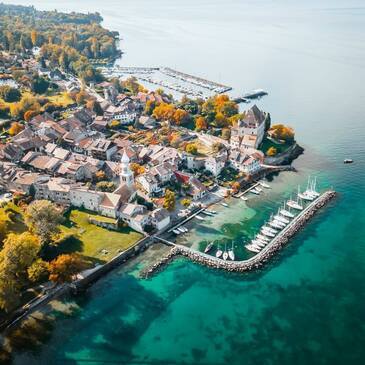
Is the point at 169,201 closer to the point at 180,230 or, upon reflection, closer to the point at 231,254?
the point at 180,230

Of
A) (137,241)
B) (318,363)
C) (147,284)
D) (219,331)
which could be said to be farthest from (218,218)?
(318,363)

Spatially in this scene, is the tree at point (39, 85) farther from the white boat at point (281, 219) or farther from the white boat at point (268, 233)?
the white boat at point (268, 233)

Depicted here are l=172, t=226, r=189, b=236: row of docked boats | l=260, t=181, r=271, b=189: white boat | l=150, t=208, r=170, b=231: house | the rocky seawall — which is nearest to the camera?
l=150, t=208, r=170, b=231: house

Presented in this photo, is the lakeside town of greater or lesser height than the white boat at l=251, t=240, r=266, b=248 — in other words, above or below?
above

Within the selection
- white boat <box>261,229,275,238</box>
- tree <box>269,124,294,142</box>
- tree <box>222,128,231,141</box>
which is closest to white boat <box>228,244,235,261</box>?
white boat <box>261,229,275,238</box>

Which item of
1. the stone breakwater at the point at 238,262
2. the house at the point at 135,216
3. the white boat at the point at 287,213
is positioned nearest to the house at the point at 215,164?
the white boat at the point at 287,213

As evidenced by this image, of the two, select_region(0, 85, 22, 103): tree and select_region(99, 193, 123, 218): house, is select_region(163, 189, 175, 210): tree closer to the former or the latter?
select_region(99, 193, 123, 218): house
